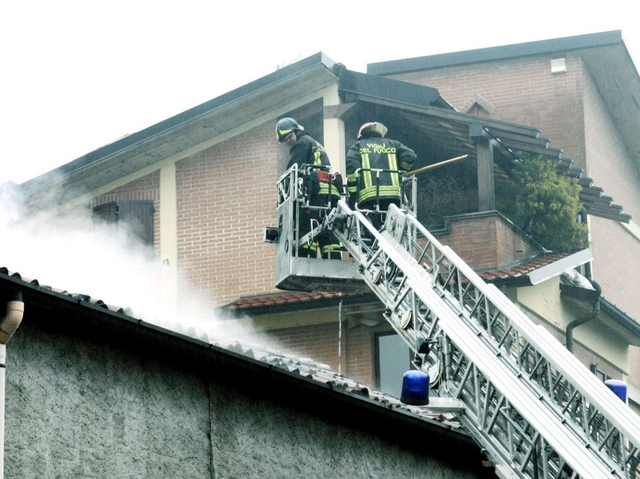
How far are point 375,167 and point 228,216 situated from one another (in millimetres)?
7654

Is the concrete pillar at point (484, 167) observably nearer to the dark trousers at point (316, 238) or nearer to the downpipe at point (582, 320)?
the downpipe at point (582, 320)

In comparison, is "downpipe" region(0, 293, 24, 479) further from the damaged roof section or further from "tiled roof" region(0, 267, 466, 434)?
the damaged roof section

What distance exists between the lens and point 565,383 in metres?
10.6

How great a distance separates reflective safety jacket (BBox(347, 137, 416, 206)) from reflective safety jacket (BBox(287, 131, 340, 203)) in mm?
259

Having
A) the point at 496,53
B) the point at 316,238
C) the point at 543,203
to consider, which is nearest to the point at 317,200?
the point at 316,238

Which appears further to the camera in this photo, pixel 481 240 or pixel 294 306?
pixel 294 306

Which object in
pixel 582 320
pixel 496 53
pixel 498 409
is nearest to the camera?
pixel 498 409

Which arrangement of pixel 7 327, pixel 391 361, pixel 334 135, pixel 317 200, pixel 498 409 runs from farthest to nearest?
pixel 334 135 → pixel 391 361 → pixel 317 200 → pixel 498 409 → pixel 7 327

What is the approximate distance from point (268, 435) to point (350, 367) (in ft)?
28.6

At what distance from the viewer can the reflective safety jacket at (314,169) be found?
1380cm

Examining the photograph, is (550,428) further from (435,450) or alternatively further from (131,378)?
(131,378)

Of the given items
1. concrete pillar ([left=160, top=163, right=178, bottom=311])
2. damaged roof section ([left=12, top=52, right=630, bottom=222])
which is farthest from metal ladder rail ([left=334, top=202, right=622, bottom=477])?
concrete pillar ([left=160, top=163, right=178, bottom=311])

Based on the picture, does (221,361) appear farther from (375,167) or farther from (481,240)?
(481,240)

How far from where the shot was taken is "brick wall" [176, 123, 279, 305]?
2047cm
